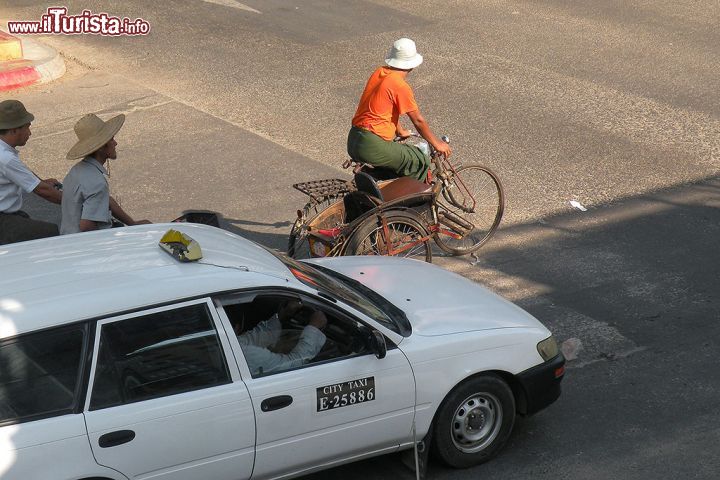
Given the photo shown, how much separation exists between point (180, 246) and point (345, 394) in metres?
1.23

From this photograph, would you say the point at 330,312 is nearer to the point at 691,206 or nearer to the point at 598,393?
the point at 598,393

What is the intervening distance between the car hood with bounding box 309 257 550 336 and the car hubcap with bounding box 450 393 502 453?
45cm

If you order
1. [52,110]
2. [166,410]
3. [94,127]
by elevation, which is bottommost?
[52,110]

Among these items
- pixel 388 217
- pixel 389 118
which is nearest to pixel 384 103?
pixel 389 118

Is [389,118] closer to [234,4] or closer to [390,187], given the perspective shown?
[390,187]

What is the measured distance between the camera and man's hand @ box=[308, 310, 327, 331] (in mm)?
5746

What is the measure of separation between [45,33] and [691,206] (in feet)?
36.9

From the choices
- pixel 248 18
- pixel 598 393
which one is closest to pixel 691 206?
pixel 598 393

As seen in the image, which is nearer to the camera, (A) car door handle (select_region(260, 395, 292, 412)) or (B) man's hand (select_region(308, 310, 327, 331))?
(A) car door handle (select_region(260, 395, 292, 412))

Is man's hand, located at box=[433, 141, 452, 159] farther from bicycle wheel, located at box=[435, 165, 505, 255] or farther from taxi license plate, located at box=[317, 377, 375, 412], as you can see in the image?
taxi license plate, located at box=[317, 377, 375, 412]

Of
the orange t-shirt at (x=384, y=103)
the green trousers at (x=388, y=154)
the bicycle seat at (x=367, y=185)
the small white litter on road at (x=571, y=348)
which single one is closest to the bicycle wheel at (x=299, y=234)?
the bicycle seat at (x=367, y=185)

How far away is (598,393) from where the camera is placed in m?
7.02

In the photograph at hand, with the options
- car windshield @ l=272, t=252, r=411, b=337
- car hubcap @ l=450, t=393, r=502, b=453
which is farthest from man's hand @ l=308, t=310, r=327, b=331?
car hubcap @ l=450, t=393, r=502, b=453

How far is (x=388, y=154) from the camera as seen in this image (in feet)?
29.1
